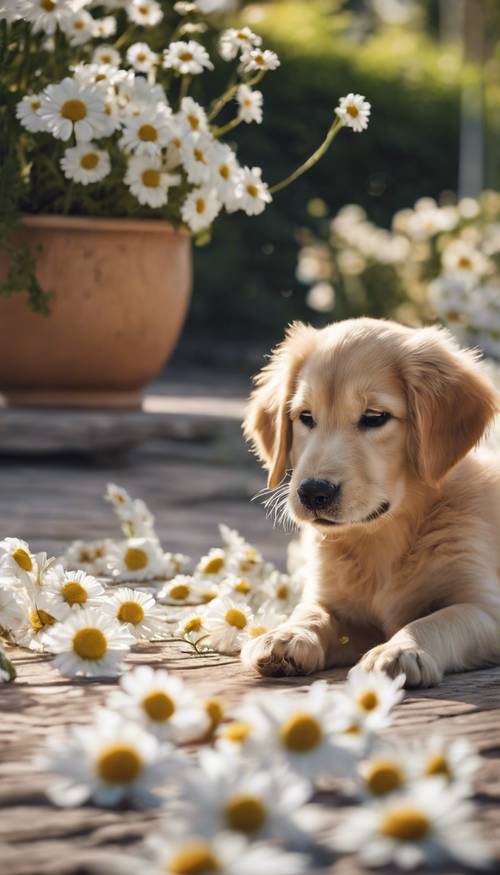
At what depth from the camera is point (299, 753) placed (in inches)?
58.7

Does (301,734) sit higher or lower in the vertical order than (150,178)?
lower

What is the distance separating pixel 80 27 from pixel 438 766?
327 centimetres

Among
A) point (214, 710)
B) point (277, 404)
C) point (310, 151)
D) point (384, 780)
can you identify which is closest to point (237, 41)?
point (277, 404)

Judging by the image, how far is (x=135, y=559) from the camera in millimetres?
3178

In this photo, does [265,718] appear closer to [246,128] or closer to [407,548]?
[407,548]

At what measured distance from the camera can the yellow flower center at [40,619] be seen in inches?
96.6

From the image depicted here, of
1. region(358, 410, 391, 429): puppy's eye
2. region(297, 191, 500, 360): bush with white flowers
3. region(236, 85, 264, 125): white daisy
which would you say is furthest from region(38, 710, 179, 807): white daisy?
region(297, 191, 500, 360): bush with white flowers

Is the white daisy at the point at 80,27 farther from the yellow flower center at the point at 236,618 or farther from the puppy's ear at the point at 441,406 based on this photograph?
the yellow flower center at the point at 236,618

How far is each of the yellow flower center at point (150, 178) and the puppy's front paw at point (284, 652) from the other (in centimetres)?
202

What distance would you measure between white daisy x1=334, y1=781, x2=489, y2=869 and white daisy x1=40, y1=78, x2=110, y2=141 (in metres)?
2.77

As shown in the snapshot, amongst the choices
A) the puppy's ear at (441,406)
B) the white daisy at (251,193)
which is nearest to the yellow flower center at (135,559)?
the puppy's ear at (441,406)

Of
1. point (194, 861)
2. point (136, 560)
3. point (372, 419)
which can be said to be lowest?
point (194, 861)

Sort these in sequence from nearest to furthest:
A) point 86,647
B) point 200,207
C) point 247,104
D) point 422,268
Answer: point 86,647
point 247,104
point 200,207
point 422,268

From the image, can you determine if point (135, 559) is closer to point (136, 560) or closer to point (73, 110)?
point (136, 560)
